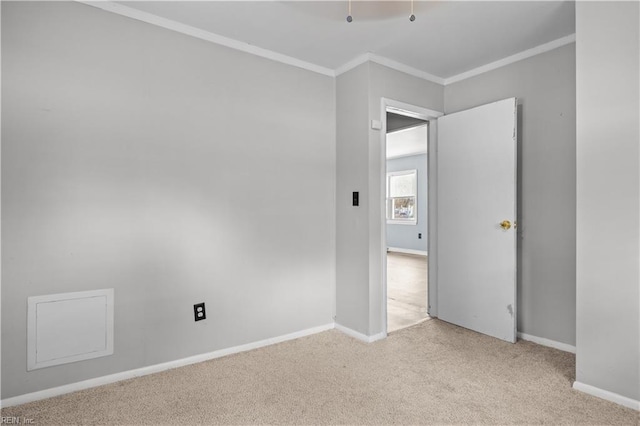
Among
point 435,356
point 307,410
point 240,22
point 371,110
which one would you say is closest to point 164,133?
point 240,22

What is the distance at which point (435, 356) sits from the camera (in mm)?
2633

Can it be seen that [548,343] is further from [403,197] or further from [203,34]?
[403,197]

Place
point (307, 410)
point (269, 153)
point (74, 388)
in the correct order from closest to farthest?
point (307, 410), point (74, 388), point (269, 153)

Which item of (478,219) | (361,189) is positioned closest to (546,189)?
(478,219)

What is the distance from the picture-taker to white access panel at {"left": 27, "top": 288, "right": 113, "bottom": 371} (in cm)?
203

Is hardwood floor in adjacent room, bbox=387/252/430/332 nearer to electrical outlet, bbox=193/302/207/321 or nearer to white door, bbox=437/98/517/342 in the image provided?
white door, bbox=437/98/517/342

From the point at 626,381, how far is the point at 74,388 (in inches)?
122

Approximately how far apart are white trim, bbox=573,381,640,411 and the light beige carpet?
0.13 feet

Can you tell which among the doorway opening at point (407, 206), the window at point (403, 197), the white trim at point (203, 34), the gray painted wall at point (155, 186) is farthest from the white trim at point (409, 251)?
the white trim at point (203, 34)

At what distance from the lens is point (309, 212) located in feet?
10.3

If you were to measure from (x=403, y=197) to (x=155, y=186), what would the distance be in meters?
7.21

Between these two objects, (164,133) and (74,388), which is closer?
(74,388)

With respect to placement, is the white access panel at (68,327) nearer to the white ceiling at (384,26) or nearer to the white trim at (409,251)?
the white ceiling at (384,26)

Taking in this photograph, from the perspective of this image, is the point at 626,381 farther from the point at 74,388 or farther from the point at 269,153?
the point at 74,388
